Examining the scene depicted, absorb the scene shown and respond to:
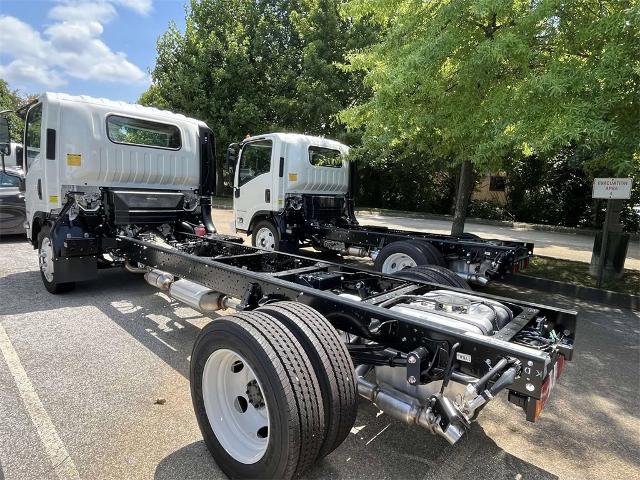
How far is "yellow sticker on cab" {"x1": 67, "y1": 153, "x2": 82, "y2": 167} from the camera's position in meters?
5.68

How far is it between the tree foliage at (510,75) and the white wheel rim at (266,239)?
9.05ft

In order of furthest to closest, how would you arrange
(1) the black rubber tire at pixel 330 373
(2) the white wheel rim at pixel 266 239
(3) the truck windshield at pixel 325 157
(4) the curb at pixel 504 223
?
(4) the curb at pixel 504 223, (3) the truck windshield at pixel 325 157, (2) the white wheel rim at pixel 266 239, (1) the black rubber tire at pixel 330 373

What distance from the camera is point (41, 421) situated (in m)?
2.93

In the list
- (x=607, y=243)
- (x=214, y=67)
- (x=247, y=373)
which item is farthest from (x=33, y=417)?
(x=214, y=67)

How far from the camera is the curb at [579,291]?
21.5 feet

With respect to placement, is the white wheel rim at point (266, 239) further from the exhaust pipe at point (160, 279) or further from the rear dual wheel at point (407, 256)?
the exhaust pipe at point (160, 279)

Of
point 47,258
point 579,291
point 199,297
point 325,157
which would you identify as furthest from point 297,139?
point 579,291

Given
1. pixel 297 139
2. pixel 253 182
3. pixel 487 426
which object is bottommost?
pixel 487 426

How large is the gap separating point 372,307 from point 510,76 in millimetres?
5529

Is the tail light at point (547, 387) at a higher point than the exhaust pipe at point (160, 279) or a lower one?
higher

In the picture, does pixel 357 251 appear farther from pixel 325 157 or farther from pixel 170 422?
pixel 170 422

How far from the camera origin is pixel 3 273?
22.6 ft

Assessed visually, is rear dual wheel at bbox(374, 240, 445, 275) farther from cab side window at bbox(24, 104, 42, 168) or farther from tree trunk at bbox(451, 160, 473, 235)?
cab side window at bbox(24, 104, 42, 168)

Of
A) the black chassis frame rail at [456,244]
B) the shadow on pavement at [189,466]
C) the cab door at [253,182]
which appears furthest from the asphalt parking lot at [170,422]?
the cab door at [253,182]
